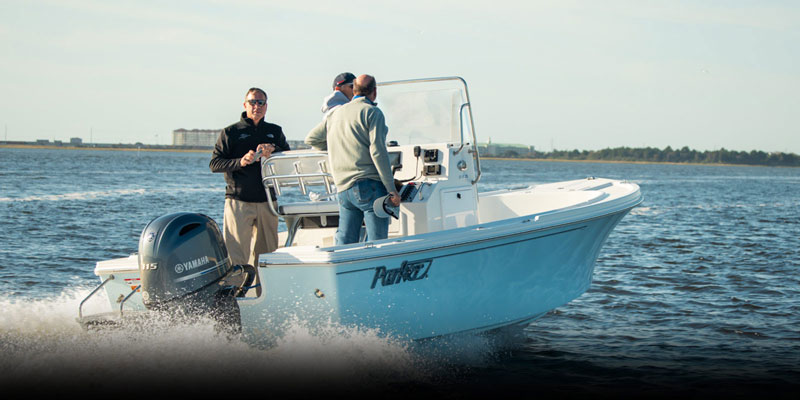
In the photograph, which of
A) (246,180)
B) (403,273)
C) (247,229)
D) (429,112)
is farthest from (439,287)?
(429,112)

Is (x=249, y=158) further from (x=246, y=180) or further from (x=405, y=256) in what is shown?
(x=405, y=256)

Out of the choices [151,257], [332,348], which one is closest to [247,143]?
[151,257]

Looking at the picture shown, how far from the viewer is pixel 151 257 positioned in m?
4.57

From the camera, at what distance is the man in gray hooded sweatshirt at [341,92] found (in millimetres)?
5414

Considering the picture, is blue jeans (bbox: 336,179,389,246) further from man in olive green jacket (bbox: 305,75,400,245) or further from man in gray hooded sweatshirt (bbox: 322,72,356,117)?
man in gray hooded sweatshirt (bbox: 322,72,356,117)

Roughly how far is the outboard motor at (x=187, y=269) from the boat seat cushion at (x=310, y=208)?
0.74 metres

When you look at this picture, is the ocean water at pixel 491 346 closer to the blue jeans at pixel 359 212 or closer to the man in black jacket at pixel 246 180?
the blue jeans at pixel 359 212

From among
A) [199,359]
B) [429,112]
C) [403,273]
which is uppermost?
[429,112]

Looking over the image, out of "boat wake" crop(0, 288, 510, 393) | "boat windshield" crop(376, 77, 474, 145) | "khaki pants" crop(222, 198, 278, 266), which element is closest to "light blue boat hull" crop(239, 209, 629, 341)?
"boat wake" crop(0, 288, 510, 393)

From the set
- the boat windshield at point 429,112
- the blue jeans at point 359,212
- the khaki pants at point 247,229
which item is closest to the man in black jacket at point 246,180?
the khaki pants at point 247,229

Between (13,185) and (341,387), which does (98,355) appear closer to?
(341,387)

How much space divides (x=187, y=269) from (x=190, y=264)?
37mm

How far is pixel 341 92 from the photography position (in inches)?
215

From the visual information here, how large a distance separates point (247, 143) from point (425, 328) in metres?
1.85
